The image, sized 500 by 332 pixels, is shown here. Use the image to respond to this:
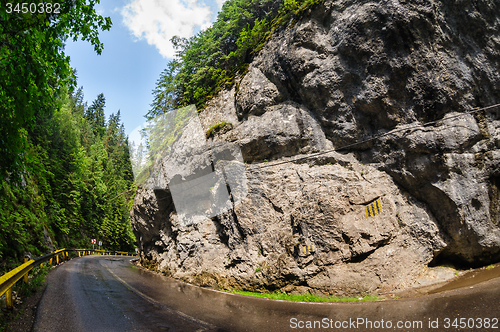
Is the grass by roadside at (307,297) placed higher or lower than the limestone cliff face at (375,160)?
lower

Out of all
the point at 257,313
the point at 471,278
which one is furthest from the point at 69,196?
the point at 471,278

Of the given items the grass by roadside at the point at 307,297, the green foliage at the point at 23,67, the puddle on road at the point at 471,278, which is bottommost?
the puddle on road at the point at 471,278

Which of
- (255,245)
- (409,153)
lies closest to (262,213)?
(255,245)

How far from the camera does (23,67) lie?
12.2 feet

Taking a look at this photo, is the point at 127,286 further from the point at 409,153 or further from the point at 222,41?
the point at 222,41

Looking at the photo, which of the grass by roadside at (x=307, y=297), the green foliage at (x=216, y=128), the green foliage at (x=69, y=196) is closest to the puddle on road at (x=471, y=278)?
the grass by roadside at (x=307, y=297)

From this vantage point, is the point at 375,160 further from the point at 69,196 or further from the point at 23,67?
the point at 69,196

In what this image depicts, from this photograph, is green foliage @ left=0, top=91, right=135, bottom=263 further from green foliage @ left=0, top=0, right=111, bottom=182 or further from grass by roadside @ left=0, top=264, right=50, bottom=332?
green foliage @ left=0, top=0, right=111, bottom=182

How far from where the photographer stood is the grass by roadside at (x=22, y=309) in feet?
15.1

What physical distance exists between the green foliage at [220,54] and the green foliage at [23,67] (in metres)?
11.2

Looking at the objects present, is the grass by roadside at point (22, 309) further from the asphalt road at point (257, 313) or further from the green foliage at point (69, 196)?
the green foliage at point (69, 196)

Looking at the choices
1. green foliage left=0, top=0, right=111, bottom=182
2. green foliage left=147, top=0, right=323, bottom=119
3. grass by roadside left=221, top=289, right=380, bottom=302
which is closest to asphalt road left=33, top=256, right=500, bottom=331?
grass by roadside left=221, top=289, right=380, bottom=302

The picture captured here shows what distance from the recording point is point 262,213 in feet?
35.2

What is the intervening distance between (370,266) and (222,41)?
1551 cm
